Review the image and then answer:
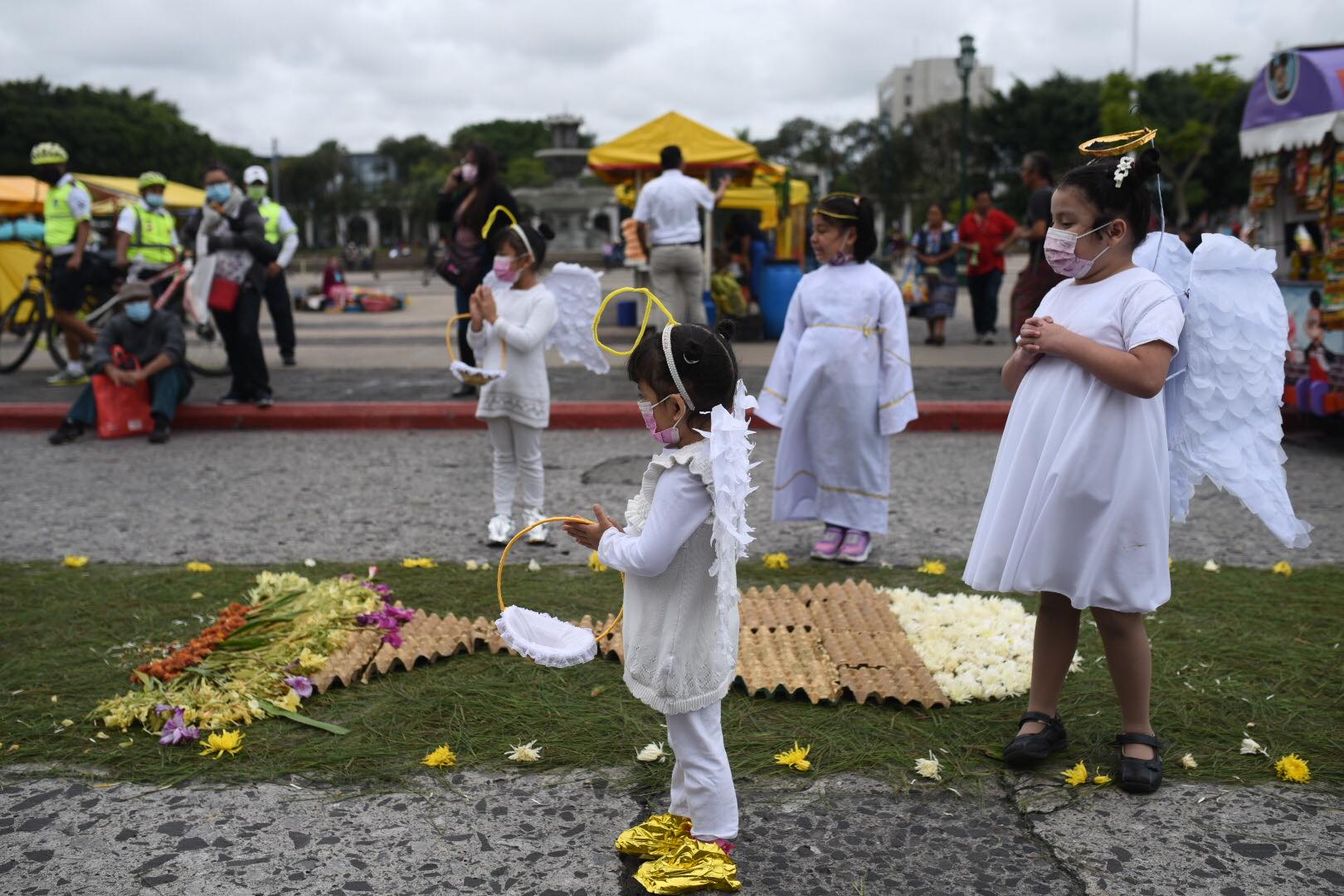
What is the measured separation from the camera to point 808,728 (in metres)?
3.46

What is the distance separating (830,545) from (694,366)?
117 inches

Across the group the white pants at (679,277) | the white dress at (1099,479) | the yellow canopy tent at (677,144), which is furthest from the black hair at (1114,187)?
the yellow canopy tent at (677,144)

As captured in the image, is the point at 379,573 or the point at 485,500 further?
the point at 485,500

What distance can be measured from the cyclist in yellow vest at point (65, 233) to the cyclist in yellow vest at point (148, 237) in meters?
0.35

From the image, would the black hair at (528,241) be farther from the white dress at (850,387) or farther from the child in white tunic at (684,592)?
the child in white tunic at (684,592)

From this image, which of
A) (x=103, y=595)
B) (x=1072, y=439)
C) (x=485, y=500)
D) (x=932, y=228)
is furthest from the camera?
(x=932, y=228)

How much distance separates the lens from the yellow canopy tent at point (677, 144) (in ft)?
43.0

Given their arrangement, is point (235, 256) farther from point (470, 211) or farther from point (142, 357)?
point (470, 211)

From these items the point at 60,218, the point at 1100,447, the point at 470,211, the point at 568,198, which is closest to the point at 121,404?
the point at 60,218

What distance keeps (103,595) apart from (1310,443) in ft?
25.5

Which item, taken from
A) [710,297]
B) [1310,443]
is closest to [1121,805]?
[1310,443]

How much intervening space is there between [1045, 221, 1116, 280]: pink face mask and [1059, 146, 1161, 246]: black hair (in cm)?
4

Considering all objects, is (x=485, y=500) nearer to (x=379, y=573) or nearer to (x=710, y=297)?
(x=379, y=573)

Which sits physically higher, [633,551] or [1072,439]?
[1072,439]
